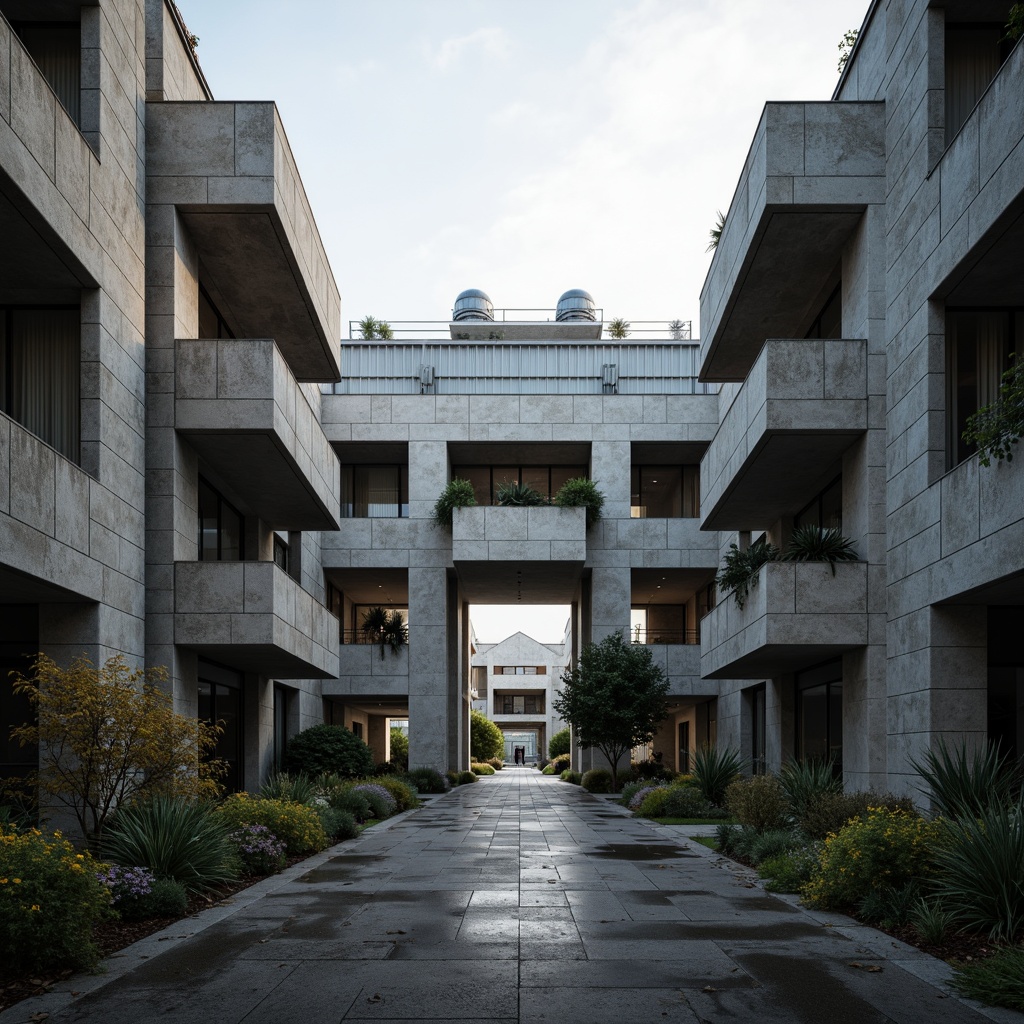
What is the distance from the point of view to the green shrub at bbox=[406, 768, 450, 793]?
118 feet

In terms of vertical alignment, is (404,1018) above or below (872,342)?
below

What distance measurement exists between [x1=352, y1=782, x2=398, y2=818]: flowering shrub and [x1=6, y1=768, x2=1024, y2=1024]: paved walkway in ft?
29.4

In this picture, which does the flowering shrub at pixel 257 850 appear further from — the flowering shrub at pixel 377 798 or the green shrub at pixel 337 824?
the flowering shrub at pixel 377 798

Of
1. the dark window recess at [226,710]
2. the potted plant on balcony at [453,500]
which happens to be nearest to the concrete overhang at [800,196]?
the dark window recess at [226,710]

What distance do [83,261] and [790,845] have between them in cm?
1259

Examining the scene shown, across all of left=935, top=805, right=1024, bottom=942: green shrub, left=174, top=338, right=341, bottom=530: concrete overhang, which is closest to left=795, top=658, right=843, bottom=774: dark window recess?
left=935, top=805, right=1024, bottom=942: green shrub

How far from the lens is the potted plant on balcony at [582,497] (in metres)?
37.8

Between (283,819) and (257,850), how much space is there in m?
1.73

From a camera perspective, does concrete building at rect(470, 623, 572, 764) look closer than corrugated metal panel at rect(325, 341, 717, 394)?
No

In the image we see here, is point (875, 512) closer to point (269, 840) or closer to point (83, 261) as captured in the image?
point (269, 840)

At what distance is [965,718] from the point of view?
1595 cm

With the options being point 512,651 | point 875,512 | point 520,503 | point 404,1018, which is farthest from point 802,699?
point 512,651

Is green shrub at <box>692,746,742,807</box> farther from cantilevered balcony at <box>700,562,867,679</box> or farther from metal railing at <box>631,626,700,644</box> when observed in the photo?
metal railing at <box>631,626,700,644</box>

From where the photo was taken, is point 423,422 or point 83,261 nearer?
point 83,261
